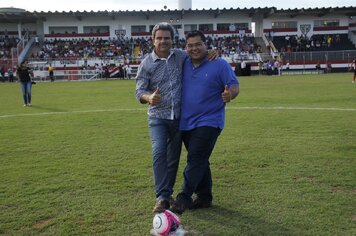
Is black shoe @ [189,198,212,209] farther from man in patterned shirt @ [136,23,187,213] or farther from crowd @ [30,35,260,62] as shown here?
crowd @ [30,35,260,62]

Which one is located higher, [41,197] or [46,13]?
[46,13]

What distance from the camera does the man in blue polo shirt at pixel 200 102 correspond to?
163 inches

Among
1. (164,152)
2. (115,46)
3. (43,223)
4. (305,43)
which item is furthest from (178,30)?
(43,223)

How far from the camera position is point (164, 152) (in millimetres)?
4215

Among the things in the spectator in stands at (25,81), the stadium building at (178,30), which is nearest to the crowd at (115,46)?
the stadium building at (178,30)

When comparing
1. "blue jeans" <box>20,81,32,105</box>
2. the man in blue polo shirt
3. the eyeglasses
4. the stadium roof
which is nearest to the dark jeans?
the man in blue polo shirt

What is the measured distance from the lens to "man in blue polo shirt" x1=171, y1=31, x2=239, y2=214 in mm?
4148

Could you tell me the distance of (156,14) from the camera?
58.3 meters

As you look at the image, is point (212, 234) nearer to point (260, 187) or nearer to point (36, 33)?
point (260, 187)

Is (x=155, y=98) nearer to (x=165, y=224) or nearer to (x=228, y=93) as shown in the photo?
(x=228, y=93)

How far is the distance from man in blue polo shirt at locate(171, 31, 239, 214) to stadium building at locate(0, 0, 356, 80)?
44.0 metres

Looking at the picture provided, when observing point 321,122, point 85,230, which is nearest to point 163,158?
point 85,230

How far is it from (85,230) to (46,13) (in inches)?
2223

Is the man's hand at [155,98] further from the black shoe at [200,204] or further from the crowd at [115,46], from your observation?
the crowd at [115,46]
